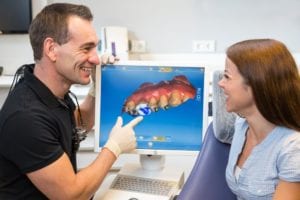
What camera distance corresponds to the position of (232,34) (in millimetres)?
3320

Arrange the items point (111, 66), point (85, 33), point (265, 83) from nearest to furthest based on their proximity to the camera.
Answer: point (265, 83) → point (85, 33) → point (111, 66)

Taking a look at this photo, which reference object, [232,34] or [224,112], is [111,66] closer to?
[224,112]

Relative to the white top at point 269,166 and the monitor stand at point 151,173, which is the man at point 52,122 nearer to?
the monitor stand at point 151,173

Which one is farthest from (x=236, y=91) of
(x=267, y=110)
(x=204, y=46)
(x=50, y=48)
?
(x=204, y=46)

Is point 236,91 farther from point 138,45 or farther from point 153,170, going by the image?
point 138,45

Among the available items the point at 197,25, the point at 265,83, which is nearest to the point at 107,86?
the point at 265,83

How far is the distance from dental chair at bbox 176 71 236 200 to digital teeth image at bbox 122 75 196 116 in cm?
12

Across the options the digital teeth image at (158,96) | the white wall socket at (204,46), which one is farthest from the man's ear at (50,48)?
the white wall socket at (204,46)

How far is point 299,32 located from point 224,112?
209 cm

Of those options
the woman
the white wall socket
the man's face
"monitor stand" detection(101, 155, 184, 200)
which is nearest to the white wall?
the white wall socket

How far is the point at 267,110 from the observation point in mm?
1233

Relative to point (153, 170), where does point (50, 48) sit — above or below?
above

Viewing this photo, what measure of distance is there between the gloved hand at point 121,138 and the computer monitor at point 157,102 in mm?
46

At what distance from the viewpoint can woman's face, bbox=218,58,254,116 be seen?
4.12 feet
